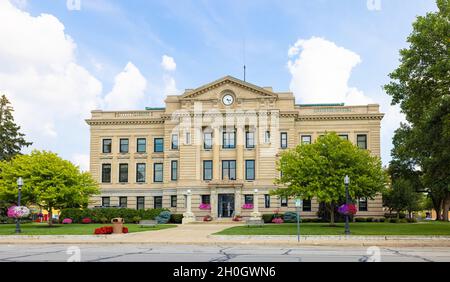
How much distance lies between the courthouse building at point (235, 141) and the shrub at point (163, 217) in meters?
4.31

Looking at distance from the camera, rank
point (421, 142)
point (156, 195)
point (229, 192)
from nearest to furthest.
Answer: point (421, 142), point (229, 192), point (156, 195)

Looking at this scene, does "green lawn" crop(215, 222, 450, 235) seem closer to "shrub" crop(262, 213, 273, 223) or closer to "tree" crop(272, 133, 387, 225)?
"tree" crop(272, 133, 387, 225)

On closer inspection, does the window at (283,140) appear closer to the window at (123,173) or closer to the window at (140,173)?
the window at (140,173)

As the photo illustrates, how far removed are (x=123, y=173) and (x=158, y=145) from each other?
5.89m

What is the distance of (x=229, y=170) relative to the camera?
207 feet

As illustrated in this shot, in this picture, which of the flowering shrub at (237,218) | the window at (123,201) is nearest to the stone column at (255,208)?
the flowering shrub at (237,218)

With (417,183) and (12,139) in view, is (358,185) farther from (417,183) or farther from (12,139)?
(12,139)

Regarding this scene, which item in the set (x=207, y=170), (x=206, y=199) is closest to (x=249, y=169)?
(x=207, y=170)

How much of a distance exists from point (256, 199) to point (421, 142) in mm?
24524

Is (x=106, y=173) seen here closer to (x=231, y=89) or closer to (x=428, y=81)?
(x=231, y=89)

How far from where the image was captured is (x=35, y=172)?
A: 46531 millimetres

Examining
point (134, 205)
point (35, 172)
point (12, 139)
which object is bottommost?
point (134, 205)
